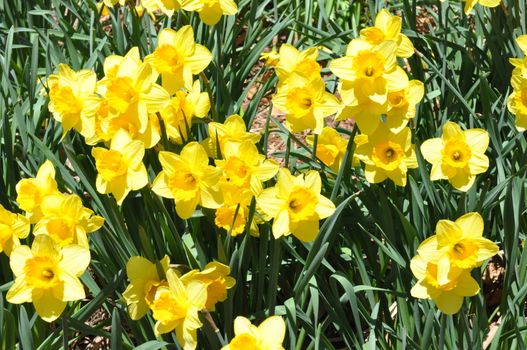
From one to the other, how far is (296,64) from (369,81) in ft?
1.08

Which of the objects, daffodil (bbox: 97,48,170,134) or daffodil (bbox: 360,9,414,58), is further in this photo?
daffodil (bbox: 360,9,414,58)

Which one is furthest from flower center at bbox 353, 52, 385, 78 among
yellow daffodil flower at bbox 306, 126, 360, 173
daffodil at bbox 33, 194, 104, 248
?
daffodil at bbox 33, 194, 104, 248

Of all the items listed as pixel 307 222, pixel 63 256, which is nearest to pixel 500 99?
pixel 307 222

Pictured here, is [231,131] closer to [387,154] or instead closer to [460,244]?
[387,154]

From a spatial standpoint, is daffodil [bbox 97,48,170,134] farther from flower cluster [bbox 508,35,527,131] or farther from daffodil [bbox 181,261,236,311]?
flower cluster [bbox 508,35,527,131]

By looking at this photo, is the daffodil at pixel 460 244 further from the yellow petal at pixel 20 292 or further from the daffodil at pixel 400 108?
the yellow petal at pixel 20 292

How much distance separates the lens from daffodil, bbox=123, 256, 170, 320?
6.21 ft

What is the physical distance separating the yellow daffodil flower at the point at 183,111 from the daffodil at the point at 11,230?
17.3 inches

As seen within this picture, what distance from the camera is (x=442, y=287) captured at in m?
1.81

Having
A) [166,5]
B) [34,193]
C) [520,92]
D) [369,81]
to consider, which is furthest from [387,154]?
[34,193]

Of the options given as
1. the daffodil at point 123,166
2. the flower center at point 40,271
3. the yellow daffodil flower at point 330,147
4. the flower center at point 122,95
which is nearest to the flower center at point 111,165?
the daffodil at point 123,166

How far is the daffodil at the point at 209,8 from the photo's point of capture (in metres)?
2.18

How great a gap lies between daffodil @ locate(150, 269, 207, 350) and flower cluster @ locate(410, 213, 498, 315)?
0.50 meters

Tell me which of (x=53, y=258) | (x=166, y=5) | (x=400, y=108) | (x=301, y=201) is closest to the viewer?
(x=53, y=258)
